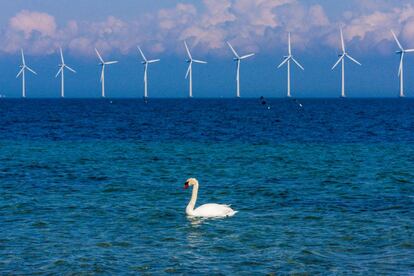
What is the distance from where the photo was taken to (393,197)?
85.8ft

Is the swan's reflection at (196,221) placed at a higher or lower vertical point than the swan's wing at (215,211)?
lower

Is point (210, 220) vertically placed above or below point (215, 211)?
below

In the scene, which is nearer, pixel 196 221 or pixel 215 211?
pixel 196 221

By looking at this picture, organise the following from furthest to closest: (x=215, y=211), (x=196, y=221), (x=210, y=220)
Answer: (x=215, y=211), (x=210, y=220), (x=196, y=221)

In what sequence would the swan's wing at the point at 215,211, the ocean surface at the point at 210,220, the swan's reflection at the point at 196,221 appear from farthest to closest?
the swan's wing at the point at 215,211, the swan's reflection at the point at 196,221, the ocean surface at the point at 210,220

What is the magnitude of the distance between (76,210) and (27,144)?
104ft

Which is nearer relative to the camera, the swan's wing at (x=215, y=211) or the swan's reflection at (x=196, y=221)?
the swan's reflection at (x=196, y=221)

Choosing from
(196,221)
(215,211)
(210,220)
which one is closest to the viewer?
(196,221)

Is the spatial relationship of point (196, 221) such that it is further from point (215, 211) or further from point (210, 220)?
point (215, 211)

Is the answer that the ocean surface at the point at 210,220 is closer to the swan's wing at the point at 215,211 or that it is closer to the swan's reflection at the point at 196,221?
the swan's reflection at the point at 196,221

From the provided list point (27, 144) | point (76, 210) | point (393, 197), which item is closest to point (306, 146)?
point (27, 144)

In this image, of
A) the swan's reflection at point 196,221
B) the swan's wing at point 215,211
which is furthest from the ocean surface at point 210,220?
the swan's wing at point 215,211

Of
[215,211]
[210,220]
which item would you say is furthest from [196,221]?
[215,211]

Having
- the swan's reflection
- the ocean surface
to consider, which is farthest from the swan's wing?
the ocean surface
